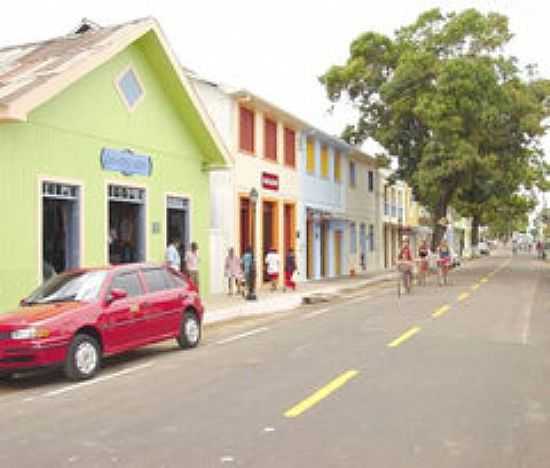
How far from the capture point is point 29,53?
58.7 ft

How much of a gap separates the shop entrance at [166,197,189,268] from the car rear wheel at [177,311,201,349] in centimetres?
802

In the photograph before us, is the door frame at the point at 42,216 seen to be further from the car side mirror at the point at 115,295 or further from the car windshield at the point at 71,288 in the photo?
the car side mirror at the point at 115,295

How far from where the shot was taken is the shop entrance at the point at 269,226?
27.8 m

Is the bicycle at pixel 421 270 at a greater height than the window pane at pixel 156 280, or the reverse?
the window pane at pixel 156 280

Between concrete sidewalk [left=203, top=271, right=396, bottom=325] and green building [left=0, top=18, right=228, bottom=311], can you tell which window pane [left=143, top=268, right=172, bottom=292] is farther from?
concrete sidewalk [left=203, top=271, right=396, bottom=325]

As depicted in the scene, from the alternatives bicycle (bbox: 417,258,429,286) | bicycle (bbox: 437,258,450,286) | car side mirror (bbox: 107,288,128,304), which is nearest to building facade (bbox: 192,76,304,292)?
bicycle (bbox: 417,258,429,286)

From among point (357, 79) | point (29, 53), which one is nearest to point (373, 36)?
point (357, 79)

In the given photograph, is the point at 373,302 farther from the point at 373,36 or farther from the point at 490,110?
the point at 373,36

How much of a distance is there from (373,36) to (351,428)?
33.3m

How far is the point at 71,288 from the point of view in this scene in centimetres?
1072

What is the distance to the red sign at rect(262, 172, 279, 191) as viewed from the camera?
27312 millimetres

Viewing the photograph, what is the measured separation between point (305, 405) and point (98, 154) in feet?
36.3

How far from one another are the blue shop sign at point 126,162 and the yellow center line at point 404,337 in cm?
829

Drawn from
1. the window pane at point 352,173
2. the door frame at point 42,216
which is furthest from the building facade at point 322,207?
the door frame at point 42,216
